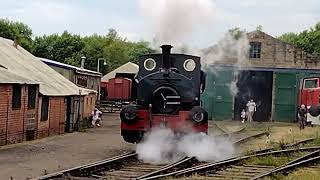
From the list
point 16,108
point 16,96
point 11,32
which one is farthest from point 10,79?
point 11,32

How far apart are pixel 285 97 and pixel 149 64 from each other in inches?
1039

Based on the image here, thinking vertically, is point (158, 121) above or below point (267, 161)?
above

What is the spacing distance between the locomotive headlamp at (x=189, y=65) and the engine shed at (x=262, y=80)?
2446 cm

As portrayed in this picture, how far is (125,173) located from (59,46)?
76411 millimetres

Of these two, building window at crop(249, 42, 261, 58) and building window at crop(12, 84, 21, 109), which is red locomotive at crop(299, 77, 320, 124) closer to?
building window at crop(249, 42, 261, 58)

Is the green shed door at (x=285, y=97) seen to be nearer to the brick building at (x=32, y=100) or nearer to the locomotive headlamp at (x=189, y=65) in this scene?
the brick building at (x=32, y=100)

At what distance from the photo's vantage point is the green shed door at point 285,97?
4247 centimetres

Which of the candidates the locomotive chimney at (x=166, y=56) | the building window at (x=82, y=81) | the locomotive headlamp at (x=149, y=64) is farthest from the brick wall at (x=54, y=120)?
the building window at (x=82, y=81)

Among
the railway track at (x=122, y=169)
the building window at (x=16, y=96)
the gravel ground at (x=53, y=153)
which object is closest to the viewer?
the railway track at (x=122, y=169)

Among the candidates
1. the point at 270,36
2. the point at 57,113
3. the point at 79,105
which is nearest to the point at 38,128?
the point at 57,113

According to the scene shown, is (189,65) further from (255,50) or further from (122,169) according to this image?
(255,50)

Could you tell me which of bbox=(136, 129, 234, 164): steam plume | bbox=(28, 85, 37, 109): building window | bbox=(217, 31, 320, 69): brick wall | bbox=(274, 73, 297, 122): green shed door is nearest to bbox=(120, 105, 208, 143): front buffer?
bbox=(136, 129, 234, 164): steam plume

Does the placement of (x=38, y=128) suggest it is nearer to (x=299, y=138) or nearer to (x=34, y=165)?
(x=34, y=165)

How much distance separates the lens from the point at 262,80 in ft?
144
